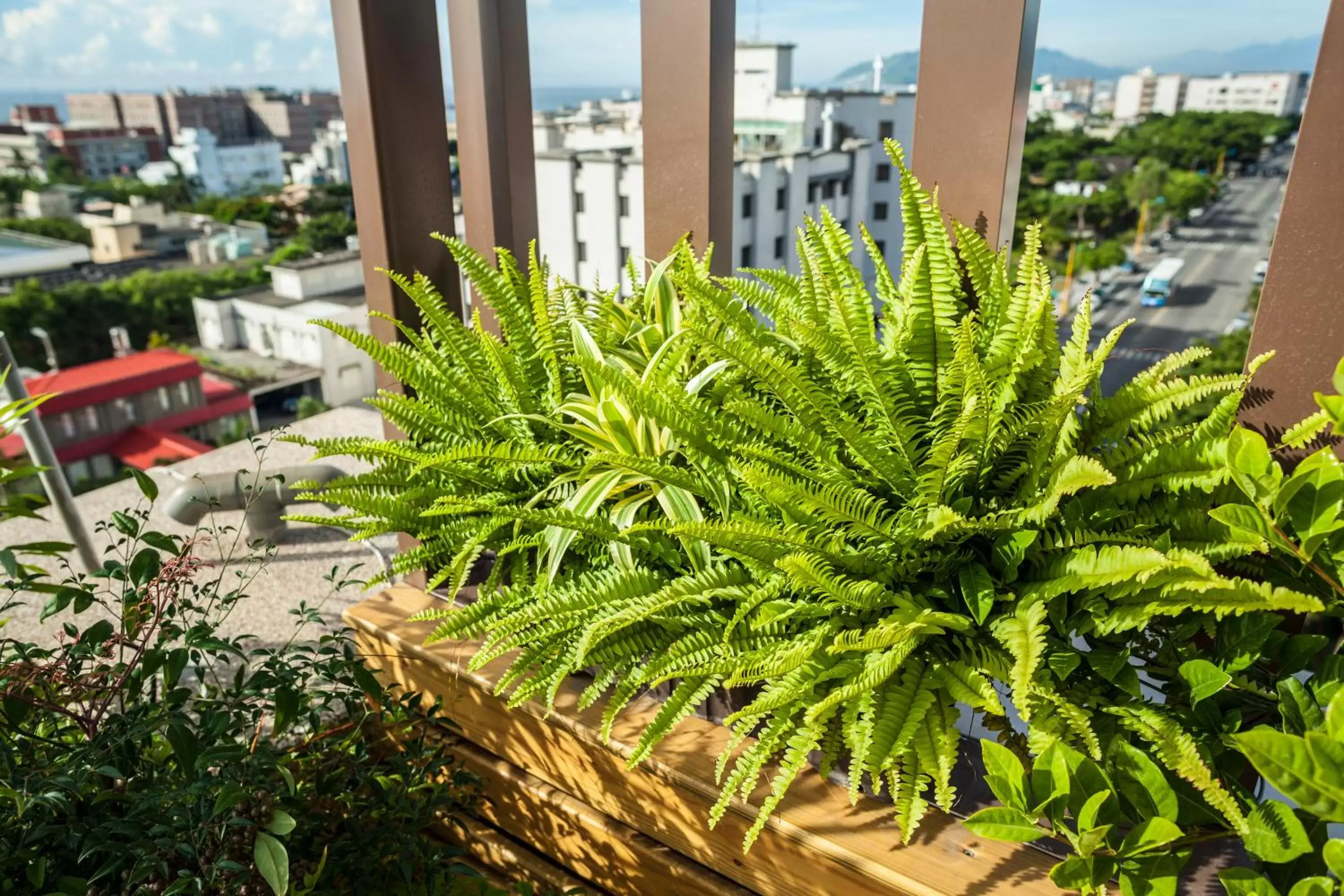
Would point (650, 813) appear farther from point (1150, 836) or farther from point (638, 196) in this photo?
point (638, 196)

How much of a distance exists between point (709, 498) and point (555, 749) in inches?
15.2

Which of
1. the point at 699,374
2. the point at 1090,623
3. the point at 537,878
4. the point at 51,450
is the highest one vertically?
the point at 699,374

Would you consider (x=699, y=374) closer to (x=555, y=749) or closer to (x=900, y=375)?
(x=900, y=375)

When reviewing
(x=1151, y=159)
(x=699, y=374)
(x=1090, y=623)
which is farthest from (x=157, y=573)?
(x=1151, y=159)

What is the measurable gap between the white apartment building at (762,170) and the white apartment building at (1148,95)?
12.5 m

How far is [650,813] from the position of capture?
883mm

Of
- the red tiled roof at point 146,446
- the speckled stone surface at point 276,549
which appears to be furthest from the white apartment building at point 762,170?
the red tiled roof at point 146,446

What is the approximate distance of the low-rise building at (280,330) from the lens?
21.0 m

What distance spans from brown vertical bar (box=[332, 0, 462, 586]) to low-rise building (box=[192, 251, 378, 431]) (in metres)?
18.3

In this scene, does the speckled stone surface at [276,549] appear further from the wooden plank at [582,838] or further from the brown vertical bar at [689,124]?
the brown vertical bar at [689,124]

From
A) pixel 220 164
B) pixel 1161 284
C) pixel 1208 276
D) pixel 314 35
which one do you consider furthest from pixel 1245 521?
pixel 314 35

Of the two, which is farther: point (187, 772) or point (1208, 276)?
point (1208, 276)

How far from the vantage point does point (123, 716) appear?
0.76 metres

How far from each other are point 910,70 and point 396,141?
21.2 meters
